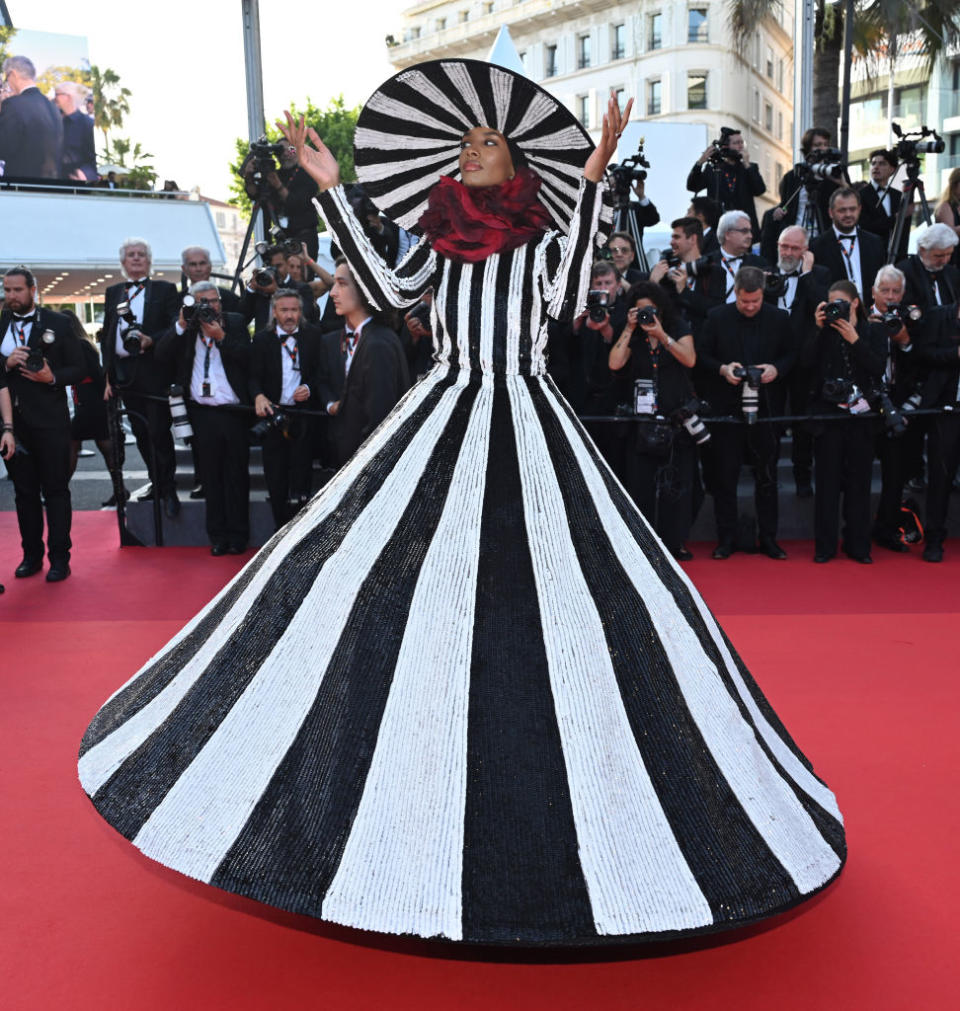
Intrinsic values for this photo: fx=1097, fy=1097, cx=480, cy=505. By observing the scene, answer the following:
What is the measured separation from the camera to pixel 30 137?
70.0 feet

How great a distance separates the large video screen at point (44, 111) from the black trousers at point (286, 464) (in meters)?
17.2

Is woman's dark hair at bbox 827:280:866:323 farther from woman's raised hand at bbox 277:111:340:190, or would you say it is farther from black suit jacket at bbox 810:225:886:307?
woman's raised hand at bbox 277:111:340:190

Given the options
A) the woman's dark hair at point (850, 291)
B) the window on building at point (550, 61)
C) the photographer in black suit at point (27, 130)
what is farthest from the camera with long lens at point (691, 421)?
the window on building at point (550, 61)

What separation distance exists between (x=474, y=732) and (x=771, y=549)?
4.53 meters

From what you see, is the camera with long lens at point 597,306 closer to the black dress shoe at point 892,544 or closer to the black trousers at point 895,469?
the black trousers at point 895,469

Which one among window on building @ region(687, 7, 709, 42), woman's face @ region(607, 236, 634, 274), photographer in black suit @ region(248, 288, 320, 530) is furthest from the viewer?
window on building @ region(687, 7, 709, 42)

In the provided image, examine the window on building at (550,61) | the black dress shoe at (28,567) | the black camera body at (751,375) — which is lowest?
the black dress shoe at (28,567)

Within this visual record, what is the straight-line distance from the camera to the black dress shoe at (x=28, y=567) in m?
6.04

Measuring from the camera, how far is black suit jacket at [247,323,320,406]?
6.47 m

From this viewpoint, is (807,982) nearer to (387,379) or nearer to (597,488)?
(597,488)

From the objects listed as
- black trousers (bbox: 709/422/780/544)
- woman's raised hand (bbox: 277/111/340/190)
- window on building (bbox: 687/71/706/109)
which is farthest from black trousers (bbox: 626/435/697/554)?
window on building (bbox: 687/71/706/109)

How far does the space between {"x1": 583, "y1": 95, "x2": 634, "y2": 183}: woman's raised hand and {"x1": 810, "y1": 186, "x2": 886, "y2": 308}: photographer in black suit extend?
186 inches

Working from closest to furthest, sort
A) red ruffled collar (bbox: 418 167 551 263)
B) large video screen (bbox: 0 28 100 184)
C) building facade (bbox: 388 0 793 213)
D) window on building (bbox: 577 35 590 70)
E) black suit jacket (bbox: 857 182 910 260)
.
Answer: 1. red ruffled collar (bbox: 418 167 551 263)
2. black suit jacket (bbox: 857 182 910 260)
3. large video screen (bbox: 0 28 100 184)
4. building facade (bbox: 388 0 793 213)
5. window on building (bbox: 577 35 590 70)

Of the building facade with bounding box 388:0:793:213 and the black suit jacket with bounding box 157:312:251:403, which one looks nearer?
the black suit jacket with bounding box 157:312:251:403
